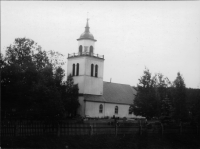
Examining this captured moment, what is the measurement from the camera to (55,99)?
2403cm

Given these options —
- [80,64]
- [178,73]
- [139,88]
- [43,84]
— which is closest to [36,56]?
[80,64]

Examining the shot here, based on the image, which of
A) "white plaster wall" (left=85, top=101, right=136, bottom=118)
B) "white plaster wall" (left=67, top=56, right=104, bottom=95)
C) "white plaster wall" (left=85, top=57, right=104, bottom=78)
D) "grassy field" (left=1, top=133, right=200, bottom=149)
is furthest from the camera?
"white plaster wall" (left=85, top=57, right=104, bottom=78)

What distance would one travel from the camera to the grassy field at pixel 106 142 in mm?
17094

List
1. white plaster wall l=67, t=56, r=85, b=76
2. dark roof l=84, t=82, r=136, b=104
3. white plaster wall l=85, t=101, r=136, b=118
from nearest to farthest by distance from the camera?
white plaster wall l=85, t=101, r=136, b=118, white plaster wall l=67, t=56, r=85, b=76, dark roof l=84, t=82, r=136, b=104

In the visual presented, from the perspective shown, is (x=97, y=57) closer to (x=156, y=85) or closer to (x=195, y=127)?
(x=156, y=85)

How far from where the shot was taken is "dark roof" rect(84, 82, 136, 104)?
5303cm

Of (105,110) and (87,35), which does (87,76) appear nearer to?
(105,110)

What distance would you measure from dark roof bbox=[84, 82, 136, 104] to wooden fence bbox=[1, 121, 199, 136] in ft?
86.3

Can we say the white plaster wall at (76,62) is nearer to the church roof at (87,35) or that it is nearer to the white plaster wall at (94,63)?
the white plaster wall at (94,63)

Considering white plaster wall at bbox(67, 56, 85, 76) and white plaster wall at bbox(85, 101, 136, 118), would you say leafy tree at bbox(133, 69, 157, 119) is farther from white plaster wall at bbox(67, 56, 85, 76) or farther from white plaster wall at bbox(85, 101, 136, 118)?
white plaster wall at bbox(67, 56, 85, 76)

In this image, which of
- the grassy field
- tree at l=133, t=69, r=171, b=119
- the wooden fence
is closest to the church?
tree at l=133, t=69, r=171, b=119

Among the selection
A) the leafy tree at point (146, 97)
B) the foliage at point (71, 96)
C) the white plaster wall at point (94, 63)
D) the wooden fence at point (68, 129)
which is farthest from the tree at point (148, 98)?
the white plaster wall at point (94, 63)

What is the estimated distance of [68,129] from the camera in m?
20.3

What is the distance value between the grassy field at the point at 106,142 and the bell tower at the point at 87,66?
2887 cm
